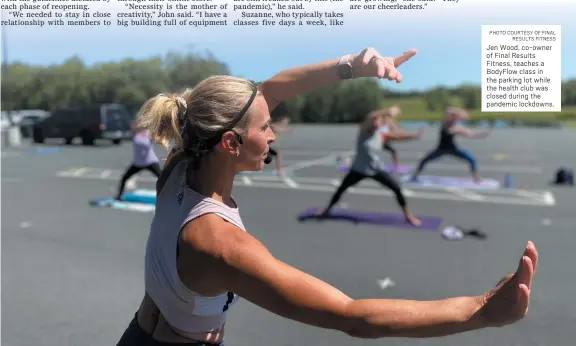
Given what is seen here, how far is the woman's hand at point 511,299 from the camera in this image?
121 centimetres

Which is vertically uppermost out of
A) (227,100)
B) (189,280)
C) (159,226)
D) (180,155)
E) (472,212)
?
(227,100)

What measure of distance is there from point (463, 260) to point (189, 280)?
15.5 feet

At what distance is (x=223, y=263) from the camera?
53.1 inches

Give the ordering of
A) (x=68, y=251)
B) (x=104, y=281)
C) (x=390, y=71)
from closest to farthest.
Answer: (x=390, y=71), (x=104, y=281), (x=68, y=251)

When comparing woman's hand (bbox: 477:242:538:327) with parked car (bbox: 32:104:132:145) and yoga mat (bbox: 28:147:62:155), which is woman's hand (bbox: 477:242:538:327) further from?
parked car (bbox: 32:104:132:145)

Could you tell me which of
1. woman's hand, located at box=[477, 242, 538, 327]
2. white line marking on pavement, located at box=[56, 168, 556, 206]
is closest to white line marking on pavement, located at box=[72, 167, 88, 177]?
white line marking on pavement, located at box=[56, 168, 556, 206]

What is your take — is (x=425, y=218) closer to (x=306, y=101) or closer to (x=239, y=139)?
(x=239, y=139)

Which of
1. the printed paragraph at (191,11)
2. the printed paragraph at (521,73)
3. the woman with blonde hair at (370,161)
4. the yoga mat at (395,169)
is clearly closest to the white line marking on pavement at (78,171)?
the yoga mat at (395,169)

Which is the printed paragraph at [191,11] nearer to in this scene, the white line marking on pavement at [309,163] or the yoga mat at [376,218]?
the yoga mat at [376,218]

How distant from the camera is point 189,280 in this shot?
146cm

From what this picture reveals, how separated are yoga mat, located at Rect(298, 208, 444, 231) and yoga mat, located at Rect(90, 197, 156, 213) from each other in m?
2.31

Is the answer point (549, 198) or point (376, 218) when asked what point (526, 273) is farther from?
point (549, 198)

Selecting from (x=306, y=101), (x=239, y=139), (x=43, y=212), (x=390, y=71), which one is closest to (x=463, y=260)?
(x=390, y=71)

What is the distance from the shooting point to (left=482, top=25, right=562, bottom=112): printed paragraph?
2.40 meters
